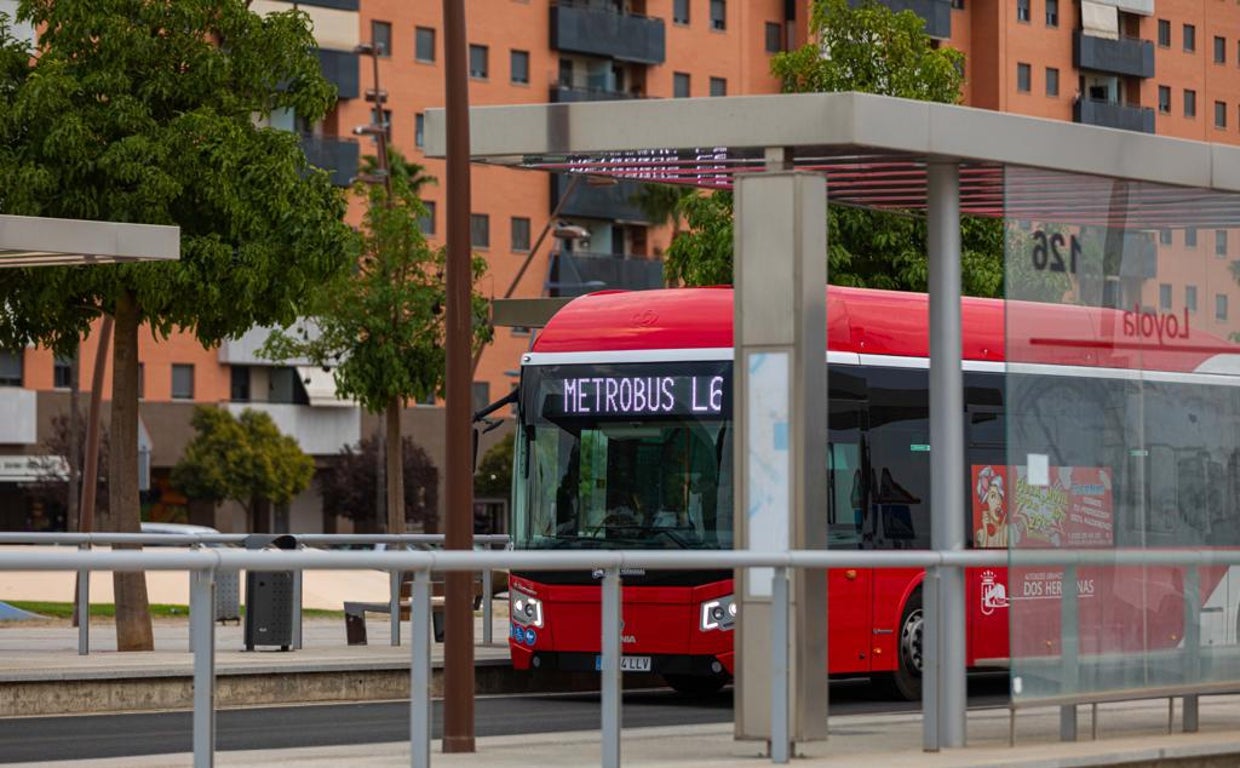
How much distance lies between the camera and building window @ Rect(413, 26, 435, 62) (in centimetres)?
8125

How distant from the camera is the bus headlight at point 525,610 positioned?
18.9 m

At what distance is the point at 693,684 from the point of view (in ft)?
62.4

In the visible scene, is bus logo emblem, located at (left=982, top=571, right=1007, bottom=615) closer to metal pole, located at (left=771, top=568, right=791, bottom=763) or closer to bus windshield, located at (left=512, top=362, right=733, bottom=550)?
metal pole, located at (left=771, top=568, right=791, bottom=763)

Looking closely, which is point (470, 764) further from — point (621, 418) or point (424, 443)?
point (424, 443)

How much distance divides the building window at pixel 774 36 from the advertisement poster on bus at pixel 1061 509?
254ft

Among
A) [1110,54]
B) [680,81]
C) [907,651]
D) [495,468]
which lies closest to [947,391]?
[907,651]

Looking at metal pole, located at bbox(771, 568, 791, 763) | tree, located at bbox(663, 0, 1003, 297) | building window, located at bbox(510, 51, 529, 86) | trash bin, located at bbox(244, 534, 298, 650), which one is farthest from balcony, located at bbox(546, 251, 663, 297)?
metal pole, located at bbox(771, 568, 791, 763)

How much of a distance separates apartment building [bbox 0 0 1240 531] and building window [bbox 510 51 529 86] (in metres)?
0.07

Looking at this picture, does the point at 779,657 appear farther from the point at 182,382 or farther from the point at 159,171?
the point at 182,382

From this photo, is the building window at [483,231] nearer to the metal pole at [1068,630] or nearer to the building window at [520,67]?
the building window at [520,67]

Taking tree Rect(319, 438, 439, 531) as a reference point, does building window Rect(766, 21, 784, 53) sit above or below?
above

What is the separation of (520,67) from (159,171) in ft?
198

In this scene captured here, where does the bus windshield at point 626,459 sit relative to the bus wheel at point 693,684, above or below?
above

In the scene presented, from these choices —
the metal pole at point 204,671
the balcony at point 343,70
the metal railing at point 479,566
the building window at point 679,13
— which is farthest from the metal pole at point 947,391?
the building window at point 679,13
